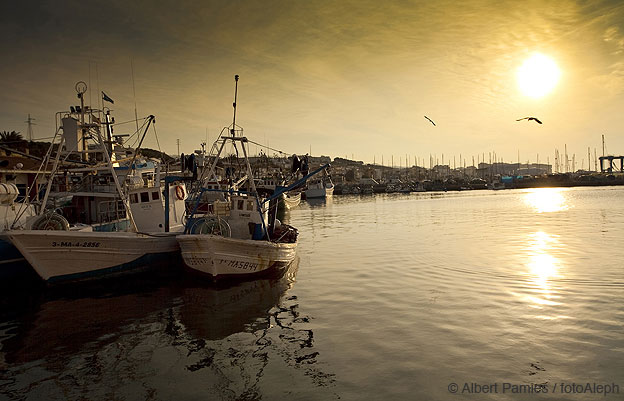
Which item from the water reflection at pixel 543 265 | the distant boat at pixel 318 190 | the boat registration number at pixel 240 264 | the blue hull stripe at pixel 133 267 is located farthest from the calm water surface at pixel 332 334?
the distant boat at pixel 318 190

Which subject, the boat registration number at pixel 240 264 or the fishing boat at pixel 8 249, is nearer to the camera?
the boat registration number at pixel 240 264

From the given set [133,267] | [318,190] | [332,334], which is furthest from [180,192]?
[318,190]

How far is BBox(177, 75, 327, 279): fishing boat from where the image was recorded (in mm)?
19234

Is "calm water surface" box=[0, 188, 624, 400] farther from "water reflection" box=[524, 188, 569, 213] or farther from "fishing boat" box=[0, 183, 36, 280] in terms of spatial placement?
"water reflection" box=[524, 188, 569, 213]

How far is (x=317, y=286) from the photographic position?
1920 cm

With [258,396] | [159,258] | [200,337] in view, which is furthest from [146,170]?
[258,396]

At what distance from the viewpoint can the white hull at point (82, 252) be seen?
18.4 meters

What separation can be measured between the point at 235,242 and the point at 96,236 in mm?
6361

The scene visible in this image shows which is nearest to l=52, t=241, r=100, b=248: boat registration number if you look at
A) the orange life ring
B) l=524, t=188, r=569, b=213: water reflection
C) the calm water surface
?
the calm water surface

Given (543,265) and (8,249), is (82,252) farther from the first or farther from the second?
(543,265)

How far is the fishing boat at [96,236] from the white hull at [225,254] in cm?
274

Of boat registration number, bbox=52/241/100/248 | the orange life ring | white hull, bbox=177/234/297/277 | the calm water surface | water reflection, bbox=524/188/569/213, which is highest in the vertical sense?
the orange life ring

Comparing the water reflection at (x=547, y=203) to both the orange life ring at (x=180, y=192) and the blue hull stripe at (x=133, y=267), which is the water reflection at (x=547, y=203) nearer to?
the orange life ring at (x=180, y=192)

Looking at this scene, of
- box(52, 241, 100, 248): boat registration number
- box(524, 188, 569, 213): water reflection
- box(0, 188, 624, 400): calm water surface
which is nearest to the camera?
box(0, 188, 624, 400): calm water surface
